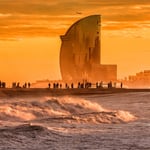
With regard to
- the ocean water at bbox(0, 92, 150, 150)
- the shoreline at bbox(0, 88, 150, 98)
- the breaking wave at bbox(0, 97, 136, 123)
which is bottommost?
the shoreline at bbox(0, 88, 150, 98)

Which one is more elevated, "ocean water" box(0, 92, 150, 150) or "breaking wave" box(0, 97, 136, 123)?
"ocean water" box(0, 92, 150, 150)

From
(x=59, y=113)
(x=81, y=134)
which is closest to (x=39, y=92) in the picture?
(x=59, y=113)

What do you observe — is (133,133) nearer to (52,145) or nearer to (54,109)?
(52,145)

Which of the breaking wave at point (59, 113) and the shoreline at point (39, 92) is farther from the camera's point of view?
the shoreline at point (39, 92)

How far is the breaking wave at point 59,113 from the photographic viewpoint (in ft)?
145

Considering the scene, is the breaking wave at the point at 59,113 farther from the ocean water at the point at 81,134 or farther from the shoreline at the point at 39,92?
the shoreline at the point at 39,92

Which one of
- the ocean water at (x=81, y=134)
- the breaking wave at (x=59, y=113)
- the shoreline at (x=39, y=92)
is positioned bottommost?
the shoreline at (x=39, y=92)

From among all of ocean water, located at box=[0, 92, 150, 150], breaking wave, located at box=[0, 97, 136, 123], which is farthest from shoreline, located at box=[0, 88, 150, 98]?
ocean water, located at box=[0, 92, 150, 150]

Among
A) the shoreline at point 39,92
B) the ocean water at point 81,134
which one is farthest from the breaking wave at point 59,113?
the shoreline at point 39,92

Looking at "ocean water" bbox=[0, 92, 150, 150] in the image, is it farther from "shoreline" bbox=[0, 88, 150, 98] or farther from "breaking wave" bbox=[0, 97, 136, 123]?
"shoreline" bbox=[0, 88, 150, 98]

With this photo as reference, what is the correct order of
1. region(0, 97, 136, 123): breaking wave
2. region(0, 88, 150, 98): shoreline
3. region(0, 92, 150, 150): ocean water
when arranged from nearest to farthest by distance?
region(0, 92, 150, 150): ocean water, region(0, 97, 136, 123): breaking wave, region(0, 88, 150, 98): shoreline

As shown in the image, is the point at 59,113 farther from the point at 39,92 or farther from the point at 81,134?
the point at 39,92

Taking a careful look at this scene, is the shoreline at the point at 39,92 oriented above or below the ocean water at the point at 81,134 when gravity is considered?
below

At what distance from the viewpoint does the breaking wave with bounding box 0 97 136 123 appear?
44125 mm
